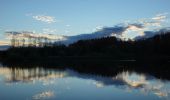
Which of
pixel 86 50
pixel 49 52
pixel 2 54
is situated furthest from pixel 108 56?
pixel 2 54

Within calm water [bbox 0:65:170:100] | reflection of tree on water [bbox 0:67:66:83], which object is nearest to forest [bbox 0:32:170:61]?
reflection of tree on water [bbox 0:67:66:83]

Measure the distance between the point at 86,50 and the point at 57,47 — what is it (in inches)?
442

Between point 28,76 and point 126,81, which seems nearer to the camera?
point 126,81

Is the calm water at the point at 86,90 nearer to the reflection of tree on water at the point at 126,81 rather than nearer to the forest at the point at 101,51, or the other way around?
the reflection of tree on water at the point at 126,81

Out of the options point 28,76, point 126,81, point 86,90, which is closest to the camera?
point 86,90

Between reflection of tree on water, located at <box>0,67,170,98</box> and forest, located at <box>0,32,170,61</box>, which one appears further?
forest, located at <box>0,32,170,61</box>

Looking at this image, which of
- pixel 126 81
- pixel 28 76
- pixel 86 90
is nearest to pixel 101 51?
pixel 28 76

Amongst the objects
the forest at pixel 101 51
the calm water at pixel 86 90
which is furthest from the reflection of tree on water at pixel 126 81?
the forest at pixel 101 51

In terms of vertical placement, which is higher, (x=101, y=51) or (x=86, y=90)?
(x=86, y=90)

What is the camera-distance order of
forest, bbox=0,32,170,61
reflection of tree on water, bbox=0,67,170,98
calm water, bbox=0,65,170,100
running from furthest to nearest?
forest, bbox=0,32,170,61 → reflection of tree on water, bbox=0,67,170,98 → calm water, bbox=0,65,170,100

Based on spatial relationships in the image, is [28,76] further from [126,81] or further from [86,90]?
[86,90]

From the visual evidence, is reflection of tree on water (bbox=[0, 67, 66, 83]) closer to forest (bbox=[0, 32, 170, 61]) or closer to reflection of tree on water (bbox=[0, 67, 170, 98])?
reflection of tree on water (bbox=[0, 67, 170, 98])

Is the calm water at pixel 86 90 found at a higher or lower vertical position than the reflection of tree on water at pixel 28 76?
higher

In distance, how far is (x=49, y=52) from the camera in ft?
378
